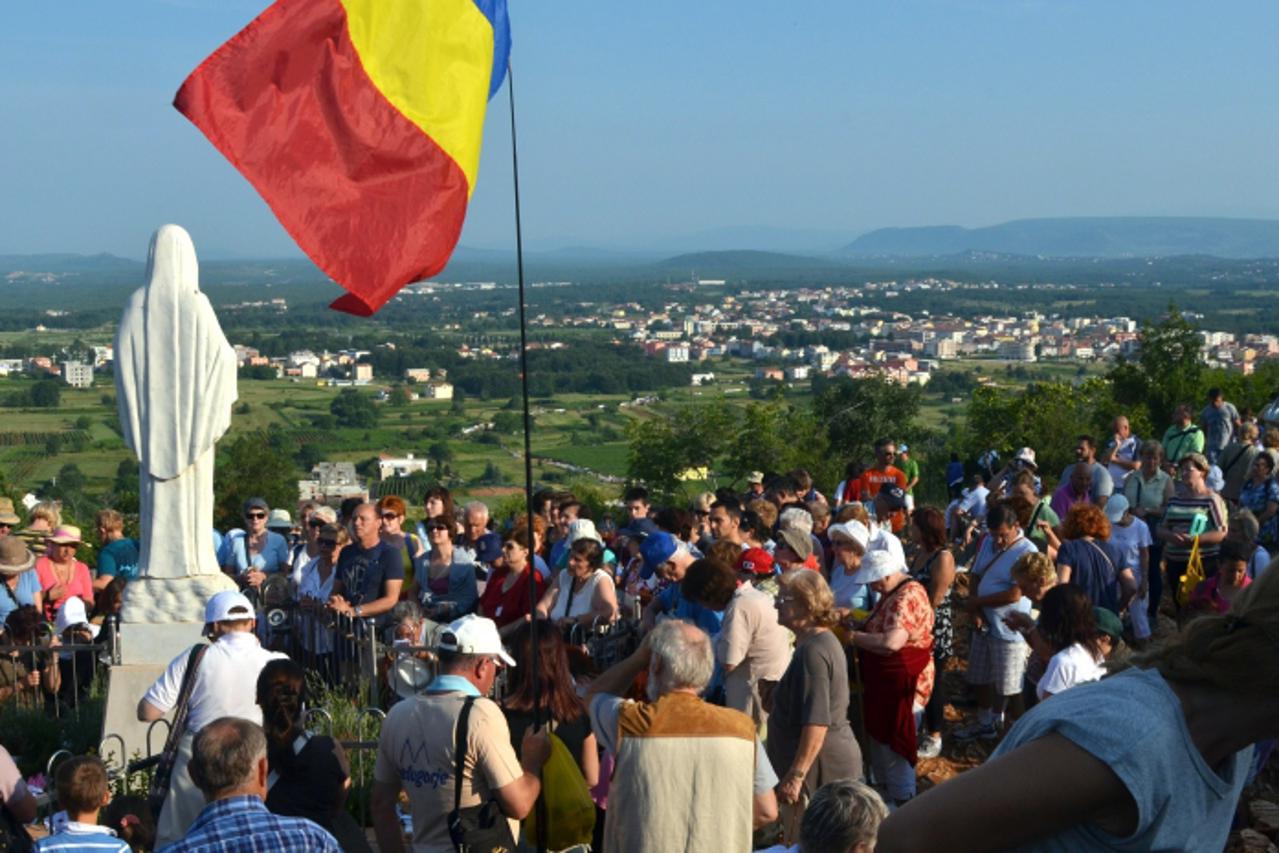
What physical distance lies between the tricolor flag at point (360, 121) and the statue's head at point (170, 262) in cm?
124

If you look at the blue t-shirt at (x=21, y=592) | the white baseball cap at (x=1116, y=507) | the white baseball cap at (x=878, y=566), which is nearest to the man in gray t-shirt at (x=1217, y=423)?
the white baseball cap at (x=1116, y=507)

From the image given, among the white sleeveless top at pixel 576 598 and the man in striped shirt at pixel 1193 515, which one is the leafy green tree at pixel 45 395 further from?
the man in striped shirt at pixel 1193 515

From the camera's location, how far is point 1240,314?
148 meters

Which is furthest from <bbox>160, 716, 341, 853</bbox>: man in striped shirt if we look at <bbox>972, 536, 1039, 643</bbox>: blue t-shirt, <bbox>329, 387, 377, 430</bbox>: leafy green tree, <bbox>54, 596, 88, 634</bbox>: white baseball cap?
<bbox>329, 387, 377, 430</bbox>: leafy green tree

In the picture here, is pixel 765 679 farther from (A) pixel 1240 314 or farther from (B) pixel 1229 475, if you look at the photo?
(A) pixel 1240 314

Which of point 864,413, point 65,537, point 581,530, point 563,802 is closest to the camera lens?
point 563,802

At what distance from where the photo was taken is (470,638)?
4.85m

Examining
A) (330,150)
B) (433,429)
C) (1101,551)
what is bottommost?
(433,429)

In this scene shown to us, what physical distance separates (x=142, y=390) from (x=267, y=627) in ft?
6.71

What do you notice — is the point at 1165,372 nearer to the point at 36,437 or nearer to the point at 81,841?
the point at 81,841

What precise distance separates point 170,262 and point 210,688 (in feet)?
9.61

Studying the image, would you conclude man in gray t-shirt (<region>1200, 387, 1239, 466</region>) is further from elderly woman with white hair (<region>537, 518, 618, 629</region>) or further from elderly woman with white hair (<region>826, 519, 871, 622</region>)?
elderly woman with white hair (<region>537, 518, 618, 629</region>)

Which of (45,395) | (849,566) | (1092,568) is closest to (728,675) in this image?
(849,566)

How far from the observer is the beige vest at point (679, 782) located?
4355 mm
